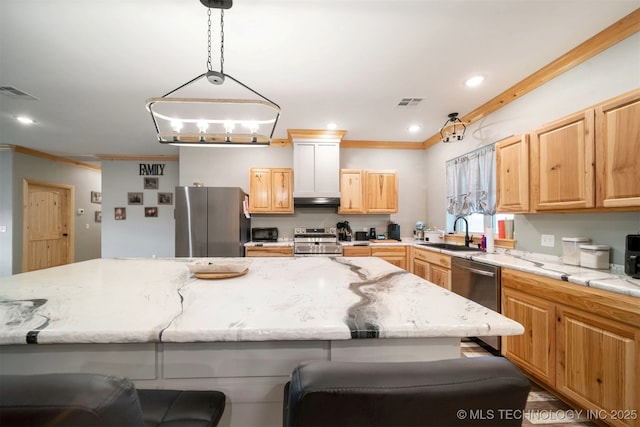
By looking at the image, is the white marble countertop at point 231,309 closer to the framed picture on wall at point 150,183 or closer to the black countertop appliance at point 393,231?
the black countertop appliance at point 393,231

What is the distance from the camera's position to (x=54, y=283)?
133 cm

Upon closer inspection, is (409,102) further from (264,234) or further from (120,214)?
(120,214)

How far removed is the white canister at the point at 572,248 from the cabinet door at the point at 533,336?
1.66 ft

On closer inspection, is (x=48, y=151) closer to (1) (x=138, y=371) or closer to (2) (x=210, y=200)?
(2) (x=210, y=200)

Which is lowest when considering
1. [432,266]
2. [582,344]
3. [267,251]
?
[582,344]

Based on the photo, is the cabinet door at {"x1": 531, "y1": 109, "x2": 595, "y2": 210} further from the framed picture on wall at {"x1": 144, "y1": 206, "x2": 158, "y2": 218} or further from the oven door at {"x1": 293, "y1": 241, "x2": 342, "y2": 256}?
the framed picture on wall at {"x1": 144, "y1": 206, "x2": 158, "y2": 218}

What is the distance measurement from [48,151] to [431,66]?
23.2ft

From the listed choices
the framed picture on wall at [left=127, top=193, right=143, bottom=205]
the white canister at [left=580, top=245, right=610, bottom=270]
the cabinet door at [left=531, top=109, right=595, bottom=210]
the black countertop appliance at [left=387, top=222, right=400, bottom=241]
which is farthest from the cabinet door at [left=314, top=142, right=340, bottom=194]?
the framed picture on wall at [left=127, top=193, right=143, bottom=205]

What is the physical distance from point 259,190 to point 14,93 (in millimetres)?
2861

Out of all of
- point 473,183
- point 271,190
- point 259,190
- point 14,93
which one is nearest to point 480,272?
point 473,183

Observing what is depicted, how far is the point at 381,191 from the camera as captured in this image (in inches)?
167

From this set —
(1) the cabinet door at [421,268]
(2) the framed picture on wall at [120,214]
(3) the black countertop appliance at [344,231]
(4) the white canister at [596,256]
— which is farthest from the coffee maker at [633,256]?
(2) the framed picture on wall at [120,214]

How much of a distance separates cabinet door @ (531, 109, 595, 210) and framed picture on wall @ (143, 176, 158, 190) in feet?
20.6

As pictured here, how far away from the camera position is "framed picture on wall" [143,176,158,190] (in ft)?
17.9
